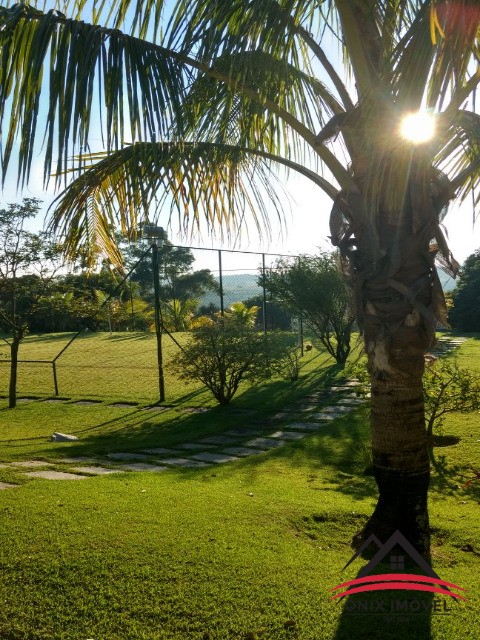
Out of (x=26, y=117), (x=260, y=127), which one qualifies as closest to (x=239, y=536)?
(x=26, y=117)

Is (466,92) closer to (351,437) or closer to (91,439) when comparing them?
(351,437)

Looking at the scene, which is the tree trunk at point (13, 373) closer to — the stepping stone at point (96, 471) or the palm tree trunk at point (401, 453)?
the stepping stone at point (96, 471)

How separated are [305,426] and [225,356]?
2.14m

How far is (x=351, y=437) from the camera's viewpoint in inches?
310

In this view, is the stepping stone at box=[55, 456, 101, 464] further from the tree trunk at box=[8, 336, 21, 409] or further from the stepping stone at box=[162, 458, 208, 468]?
the tree trunk at box=[8, 336, 21, 409]

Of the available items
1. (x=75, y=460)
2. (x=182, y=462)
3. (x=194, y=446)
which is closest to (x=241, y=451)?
(x=194, y=446)

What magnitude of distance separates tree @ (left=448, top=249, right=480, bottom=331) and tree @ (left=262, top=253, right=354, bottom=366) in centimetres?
1052

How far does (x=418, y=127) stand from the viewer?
3.22 metres

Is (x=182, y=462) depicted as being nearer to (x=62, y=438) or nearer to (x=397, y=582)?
(x=62, y=438)

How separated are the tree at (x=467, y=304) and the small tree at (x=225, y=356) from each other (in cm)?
1461

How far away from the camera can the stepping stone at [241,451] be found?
7.31m

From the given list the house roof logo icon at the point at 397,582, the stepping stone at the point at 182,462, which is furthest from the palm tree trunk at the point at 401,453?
the stepping stone at the point at 182,462

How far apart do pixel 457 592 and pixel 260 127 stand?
3.59 meters

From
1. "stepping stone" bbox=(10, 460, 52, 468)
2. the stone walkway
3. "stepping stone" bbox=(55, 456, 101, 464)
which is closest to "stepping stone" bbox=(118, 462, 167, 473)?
the stone walkway
